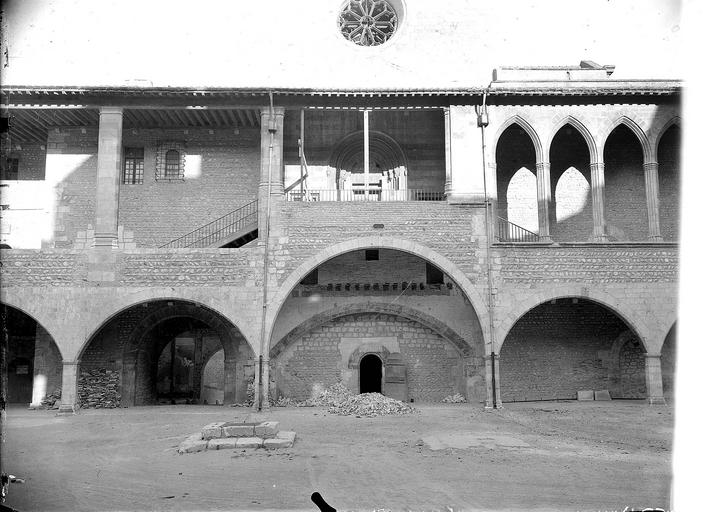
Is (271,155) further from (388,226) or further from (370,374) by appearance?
(370,374)

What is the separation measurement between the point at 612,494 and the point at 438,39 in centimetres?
1770

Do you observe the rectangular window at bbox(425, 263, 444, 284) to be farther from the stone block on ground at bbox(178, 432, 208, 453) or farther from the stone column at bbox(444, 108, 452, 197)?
the stone block on ground at bbox(178, 432, 208, 453)

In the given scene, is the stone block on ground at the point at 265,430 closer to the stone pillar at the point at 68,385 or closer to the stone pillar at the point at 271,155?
the stone pillar at the point at 271,155

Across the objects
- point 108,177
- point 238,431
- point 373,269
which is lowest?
point 238,431

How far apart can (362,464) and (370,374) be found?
1010cm

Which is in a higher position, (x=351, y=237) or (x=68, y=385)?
(x=351, y=237)

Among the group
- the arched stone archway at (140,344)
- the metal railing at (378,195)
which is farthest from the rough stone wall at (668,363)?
the arched stone archway at (140,344)

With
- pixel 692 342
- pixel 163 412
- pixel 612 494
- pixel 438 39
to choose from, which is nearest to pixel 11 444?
pixel 163 412

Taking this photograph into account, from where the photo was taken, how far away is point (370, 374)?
19562 millimetres

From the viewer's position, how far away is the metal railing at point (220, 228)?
19375 millimetres

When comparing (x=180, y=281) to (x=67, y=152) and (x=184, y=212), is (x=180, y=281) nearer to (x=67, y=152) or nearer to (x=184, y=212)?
(x=184, y=212)

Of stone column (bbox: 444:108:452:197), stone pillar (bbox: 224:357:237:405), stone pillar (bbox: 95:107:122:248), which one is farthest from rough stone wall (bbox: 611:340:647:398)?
stone pillar (bbox: 95:107:122:248)

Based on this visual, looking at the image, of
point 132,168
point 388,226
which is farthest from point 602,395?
point 132,168

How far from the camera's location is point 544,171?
58.3 ft
